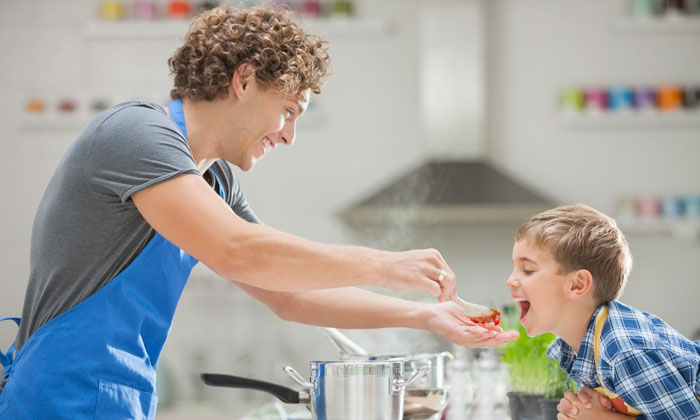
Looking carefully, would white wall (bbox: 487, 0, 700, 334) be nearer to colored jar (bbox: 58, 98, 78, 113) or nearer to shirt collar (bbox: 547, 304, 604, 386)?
colored jar (bbox: 58, 98, 78, 113)

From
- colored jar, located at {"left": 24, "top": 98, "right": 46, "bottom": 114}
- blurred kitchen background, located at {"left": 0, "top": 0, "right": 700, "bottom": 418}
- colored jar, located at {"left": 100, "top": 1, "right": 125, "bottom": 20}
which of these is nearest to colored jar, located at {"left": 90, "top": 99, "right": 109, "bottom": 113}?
blurred kitchen background, located at {"left": 0, "top": 0, "right": 700, "bottom": 418}

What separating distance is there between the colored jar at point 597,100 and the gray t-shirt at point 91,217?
369 centimetres

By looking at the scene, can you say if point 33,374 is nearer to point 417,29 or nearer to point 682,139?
point 417,29

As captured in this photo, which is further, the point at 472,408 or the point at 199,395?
the point at 199,395

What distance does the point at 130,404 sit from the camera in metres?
1.10

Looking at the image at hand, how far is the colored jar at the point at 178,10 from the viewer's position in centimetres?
446

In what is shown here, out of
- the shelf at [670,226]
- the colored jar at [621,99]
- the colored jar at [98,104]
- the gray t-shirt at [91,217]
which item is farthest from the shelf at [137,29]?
the gray t-shirt at [91,217]

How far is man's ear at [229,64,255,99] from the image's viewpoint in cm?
127

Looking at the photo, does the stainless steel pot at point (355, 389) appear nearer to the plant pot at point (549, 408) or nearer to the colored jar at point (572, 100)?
the plant pot at point (549, 408)

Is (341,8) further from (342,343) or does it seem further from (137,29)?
(342,343)

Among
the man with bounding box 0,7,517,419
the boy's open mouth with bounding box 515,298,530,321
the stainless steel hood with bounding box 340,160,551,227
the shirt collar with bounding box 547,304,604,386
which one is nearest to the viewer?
the man with bounding box 0,7,517,419

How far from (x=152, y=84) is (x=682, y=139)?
3.18 meters

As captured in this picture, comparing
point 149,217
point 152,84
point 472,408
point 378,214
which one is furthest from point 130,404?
point 152,84

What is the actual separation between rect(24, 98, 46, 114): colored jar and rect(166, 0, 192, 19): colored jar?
923 mm
